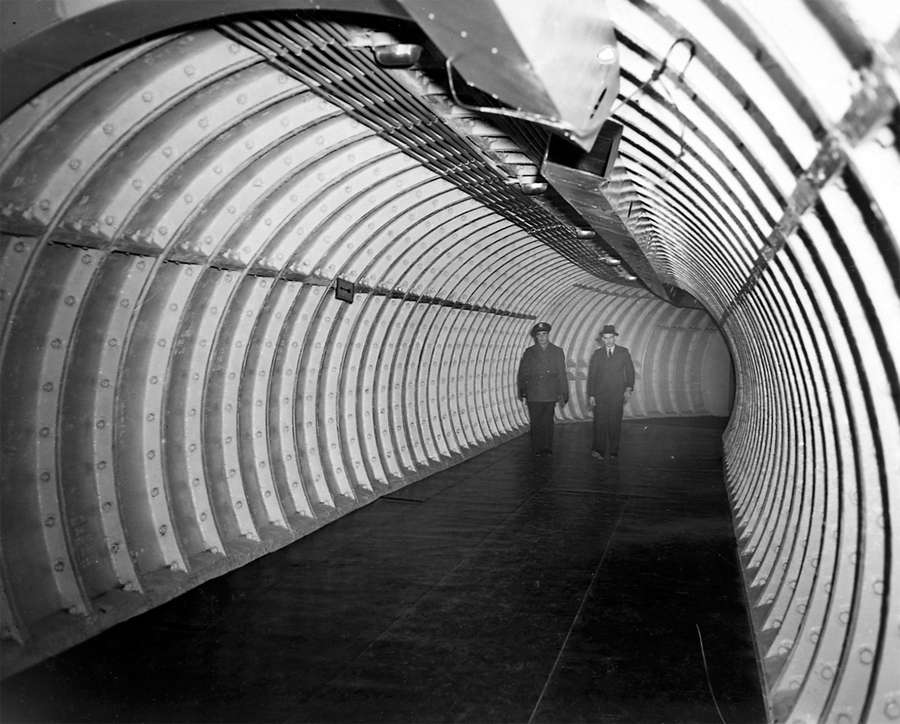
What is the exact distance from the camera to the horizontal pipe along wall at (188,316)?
509 cm

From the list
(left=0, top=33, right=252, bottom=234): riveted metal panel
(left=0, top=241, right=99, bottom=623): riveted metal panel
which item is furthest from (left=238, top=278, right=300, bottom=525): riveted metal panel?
(left=0, top=33, right=252, bottom=234): riveted metal panel

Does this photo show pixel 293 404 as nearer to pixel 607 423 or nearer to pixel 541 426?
pixel 541 426

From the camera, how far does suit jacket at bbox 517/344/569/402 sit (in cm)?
1368

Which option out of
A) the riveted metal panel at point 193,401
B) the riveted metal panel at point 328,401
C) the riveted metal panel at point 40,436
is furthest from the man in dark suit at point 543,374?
the riveted metal panel at point 40,436

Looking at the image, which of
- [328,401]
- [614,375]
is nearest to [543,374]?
[614,375]

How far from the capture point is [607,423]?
44.8ft

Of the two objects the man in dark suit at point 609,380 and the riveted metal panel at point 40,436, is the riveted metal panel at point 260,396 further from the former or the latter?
the man in dark suit at point 609,380

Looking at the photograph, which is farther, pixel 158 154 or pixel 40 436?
pixel 158 154

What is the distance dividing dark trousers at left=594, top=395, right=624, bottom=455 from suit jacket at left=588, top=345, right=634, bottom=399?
0.10 meters

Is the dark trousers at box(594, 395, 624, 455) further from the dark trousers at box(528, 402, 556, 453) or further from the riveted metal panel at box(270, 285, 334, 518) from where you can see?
the riveted metal panel at box(270, 285, 334, 518)

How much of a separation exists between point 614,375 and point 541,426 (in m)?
1.60

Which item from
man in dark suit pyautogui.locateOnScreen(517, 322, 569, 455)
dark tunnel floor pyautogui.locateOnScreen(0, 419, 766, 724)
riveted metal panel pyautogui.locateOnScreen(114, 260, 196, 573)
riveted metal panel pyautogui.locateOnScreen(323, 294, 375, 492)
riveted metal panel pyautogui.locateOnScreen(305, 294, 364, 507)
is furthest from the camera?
man in dark suit pyautogui.locateOnScreen(517, 322, 569, 455)

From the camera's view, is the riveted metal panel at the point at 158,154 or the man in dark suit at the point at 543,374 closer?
the riveted metal panel at the point at 158,154

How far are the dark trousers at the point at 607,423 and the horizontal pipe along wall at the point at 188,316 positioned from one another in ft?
12.5
